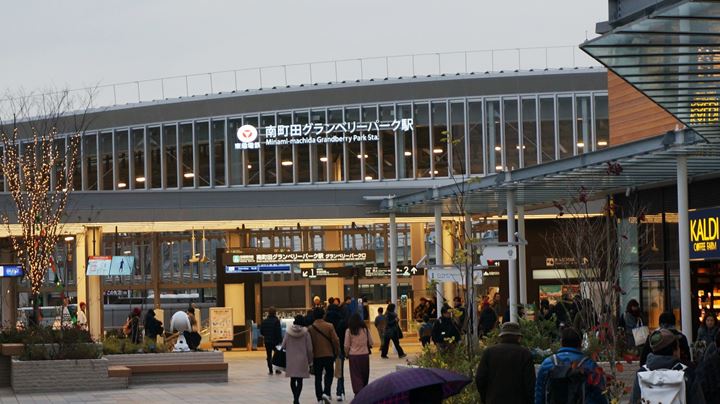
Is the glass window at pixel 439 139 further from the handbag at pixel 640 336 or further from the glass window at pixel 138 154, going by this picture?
the handbag at pixel 640 336

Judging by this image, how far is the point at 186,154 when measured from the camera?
5566 centimetres

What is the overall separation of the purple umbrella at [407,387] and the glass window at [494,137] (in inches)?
1674

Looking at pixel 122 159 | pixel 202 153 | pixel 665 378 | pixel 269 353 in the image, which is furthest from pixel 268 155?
pixel 665 378

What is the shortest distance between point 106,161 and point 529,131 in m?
18.3

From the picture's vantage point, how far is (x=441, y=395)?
945 cm

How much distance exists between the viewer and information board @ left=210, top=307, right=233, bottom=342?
3903 centimetres

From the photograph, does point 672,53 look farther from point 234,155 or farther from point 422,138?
point 234,155

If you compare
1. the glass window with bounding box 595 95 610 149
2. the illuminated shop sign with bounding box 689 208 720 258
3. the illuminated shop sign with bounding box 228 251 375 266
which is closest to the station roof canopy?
the illuminated shop sign with bounding box 689 208 720 258

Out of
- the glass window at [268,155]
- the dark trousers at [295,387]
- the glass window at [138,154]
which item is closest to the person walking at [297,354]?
the dark trousers at [295,387]

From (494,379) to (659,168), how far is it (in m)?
14.2

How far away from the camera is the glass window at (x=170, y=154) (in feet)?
183

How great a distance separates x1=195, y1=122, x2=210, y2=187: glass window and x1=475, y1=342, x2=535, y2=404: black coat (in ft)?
142

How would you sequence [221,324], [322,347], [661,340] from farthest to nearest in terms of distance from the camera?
[221,324] → [322,347] → [661,340]

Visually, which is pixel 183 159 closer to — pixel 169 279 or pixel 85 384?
pixel 169 279
